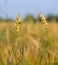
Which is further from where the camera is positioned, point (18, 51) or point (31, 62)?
point (18, 51)

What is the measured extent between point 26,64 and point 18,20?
0.32 metres

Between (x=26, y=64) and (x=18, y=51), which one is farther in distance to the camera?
(x=18, y=51)

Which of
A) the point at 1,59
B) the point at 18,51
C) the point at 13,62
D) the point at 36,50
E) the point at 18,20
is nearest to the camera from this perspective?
the point at 18,20

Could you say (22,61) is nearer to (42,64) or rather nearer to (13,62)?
(13,62)

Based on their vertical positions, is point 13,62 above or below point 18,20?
below

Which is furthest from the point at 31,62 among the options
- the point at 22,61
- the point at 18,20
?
the point at 18,20

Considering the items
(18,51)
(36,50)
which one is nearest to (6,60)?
(18,51)

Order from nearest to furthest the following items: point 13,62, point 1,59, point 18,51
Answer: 1. point 13,62
2. point 1,59
3. point 18,51

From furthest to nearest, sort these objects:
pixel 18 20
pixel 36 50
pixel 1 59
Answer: pixel 36 50, pixel 1 59, pixel 18 20

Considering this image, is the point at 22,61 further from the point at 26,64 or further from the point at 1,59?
the point at 1,59

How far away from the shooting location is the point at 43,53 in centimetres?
256

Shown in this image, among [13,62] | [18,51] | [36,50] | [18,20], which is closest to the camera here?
[18,20]

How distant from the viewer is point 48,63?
1871mm

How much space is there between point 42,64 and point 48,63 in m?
0.06
